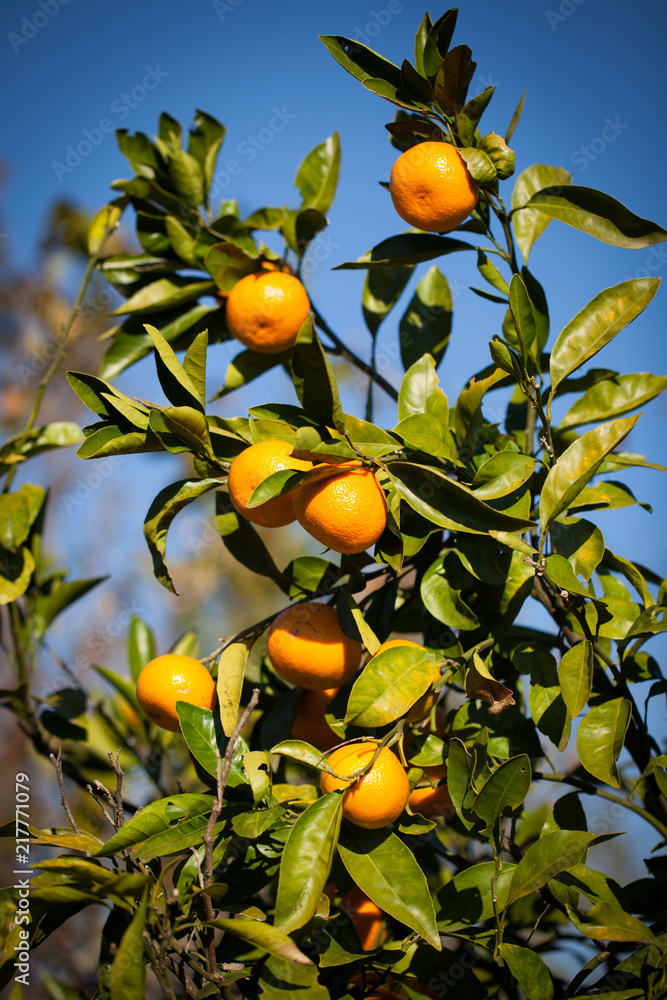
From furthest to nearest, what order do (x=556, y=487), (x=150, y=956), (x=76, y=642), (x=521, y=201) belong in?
1. (x=76, y=642)
2. (x=521, y=201)
3. (x=556, y=487)
4. (x=150, y=956)

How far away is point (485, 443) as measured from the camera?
3.04 feet

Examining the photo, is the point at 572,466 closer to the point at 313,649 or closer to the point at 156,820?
the point at 313,649

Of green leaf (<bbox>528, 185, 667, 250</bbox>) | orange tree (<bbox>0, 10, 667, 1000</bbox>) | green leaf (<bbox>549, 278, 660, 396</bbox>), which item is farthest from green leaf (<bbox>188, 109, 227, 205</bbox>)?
green leaf (<bbox>549, 278, 660, 396</bbox>)

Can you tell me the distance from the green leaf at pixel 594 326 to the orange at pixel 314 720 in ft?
1.70

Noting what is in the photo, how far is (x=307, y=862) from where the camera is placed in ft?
2.10

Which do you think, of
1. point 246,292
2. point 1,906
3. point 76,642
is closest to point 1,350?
point 76,642

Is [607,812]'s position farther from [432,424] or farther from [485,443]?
[432,424]

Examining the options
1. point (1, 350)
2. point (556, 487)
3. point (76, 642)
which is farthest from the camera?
point (1, 350)

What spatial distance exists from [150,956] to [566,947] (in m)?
0.75

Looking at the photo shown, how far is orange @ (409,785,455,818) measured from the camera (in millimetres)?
840

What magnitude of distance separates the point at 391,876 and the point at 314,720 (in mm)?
274

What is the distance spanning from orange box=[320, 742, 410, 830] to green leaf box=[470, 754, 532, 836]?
8 cm

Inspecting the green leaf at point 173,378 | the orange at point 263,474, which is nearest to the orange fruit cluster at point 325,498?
the orange at point 263,474

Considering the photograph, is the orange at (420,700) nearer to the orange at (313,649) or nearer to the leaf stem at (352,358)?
the orange at (313,649)
